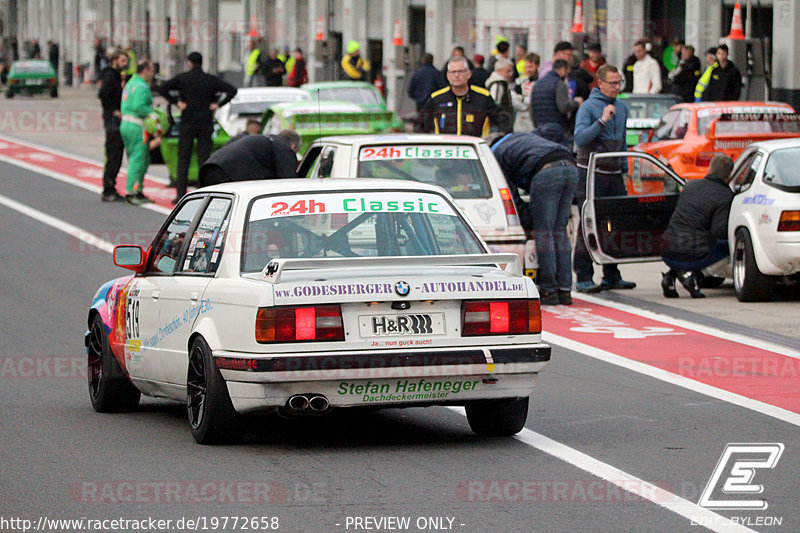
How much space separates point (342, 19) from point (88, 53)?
3538cm

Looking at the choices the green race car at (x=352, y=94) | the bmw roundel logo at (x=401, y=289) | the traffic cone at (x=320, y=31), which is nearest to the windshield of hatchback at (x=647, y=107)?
the green race car at (x=352, y=94)

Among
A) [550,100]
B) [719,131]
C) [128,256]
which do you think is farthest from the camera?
[719,131]

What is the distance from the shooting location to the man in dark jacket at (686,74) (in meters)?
28.9

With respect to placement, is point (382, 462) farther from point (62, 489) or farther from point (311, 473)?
point (62, 489)

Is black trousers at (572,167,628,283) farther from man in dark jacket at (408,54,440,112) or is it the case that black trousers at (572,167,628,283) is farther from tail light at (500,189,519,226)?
man in dark jacket at (408,54,440,112)

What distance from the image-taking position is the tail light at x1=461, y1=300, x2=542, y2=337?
763 cm

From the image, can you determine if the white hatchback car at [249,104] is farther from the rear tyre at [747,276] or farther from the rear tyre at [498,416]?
the rear tyre at [498,416]

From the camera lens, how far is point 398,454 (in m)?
7.75

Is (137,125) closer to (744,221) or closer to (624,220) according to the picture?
(624,220)

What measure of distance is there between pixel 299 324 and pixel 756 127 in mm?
14035

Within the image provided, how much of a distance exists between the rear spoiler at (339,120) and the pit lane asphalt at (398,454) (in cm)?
1141

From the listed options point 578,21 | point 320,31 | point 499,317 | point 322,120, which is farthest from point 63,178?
point 320,31

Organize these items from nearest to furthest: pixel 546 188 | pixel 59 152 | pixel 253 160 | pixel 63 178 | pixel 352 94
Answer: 1. pixel 253 160
2. pixel 546 188
3. pixel 63 178
4. pixel 352 94
5. pixel 59 152

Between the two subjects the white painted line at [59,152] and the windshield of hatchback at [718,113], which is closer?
the windshield of hatchback at [718,113]
